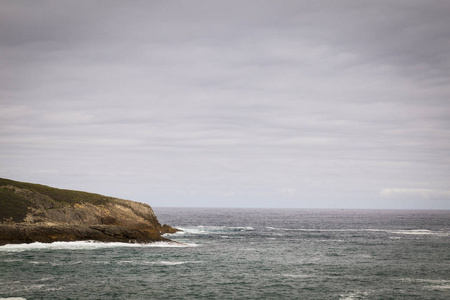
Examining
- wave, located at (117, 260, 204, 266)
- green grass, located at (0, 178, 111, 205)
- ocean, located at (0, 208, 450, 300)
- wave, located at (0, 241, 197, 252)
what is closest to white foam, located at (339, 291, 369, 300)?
ocean, located at (0, 208, 450, 300)

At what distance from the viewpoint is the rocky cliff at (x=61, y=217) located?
67.1m

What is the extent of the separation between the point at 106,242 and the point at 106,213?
543 inches

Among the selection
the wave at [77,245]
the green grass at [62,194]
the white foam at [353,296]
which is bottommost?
the wave at [77,245]

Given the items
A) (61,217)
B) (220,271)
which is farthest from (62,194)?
(220,271)

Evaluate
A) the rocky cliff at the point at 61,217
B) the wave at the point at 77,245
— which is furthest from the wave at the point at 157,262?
the rocky cliff at the point at 61,217

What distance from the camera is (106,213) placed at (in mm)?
83000

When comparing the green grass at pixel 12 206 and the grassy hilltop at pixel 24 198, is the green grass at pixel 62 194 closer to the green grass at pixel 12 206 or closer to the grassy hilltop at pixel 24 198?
the grassy hilltop at pixel 24 198

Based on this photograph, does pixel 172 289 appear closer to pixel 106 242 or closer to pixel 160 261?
pixel 160 261

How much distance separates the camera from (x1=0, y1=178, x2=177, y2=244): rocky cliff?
67.1m

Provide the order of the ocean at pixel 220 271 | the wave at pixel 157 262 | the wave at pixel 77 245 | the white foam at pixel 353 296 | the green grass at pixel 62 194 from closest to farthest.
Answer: the white foam at pixel 353 296
the ocean at pixel 220 271
the wave at pixel 157 262
the wave at pixel 77 245
the green grass at pixel 62 194

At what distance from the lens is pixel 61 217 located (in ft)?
244

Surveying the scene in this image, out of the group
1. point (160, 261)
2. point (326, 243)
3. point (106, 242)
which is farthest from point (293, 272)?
point (106, 242)

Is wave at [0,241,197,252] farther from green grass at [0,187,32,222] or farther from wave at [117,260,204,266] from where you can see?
wave at [117,260,204,266]

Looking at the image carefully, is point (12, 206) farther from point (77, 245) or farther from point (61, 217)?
point (77, 245)
